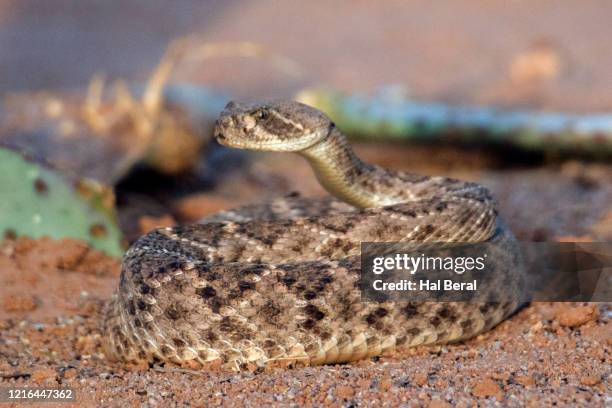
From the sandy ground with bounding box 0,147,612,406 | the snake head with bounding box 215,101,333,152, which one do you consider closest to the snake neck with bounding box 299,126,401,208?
the snake head with bounding box 215,101,333,152

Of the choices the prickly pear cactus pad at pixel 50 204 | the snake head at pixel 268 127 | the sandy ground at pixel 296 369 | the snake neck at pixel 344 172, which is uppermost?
the snake head at pixel 268 127

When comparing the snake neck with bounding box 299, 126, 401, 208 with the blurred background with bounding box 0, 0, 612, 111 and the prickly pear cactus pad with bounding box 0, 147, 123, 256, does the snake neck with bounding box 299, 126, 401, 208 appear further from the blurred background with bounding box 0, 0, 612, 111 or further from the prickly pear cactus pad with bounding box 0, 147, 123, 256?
the blurred background with bounding box 0, 0, 612, 111

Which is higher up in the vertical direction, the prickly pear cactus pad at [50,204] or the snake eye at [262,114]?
the snake eye at [262,114]

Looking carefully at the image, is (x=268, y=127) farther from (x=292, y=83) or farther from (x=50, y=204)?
(x=292, y=83)

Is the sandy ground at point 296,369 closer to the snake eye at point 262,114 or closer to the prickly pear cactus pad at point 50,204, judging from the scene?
the prickly pear cactus pad at point 50,204

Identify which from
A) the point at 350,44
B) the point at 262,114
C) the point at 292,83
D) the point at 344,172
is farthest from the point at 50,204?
the point at 350,44

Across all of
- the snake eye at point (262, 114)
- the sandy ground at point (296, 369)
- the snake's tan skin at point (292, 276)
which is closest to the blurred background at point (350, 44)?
the snake's tan skin at point (292, 276)
